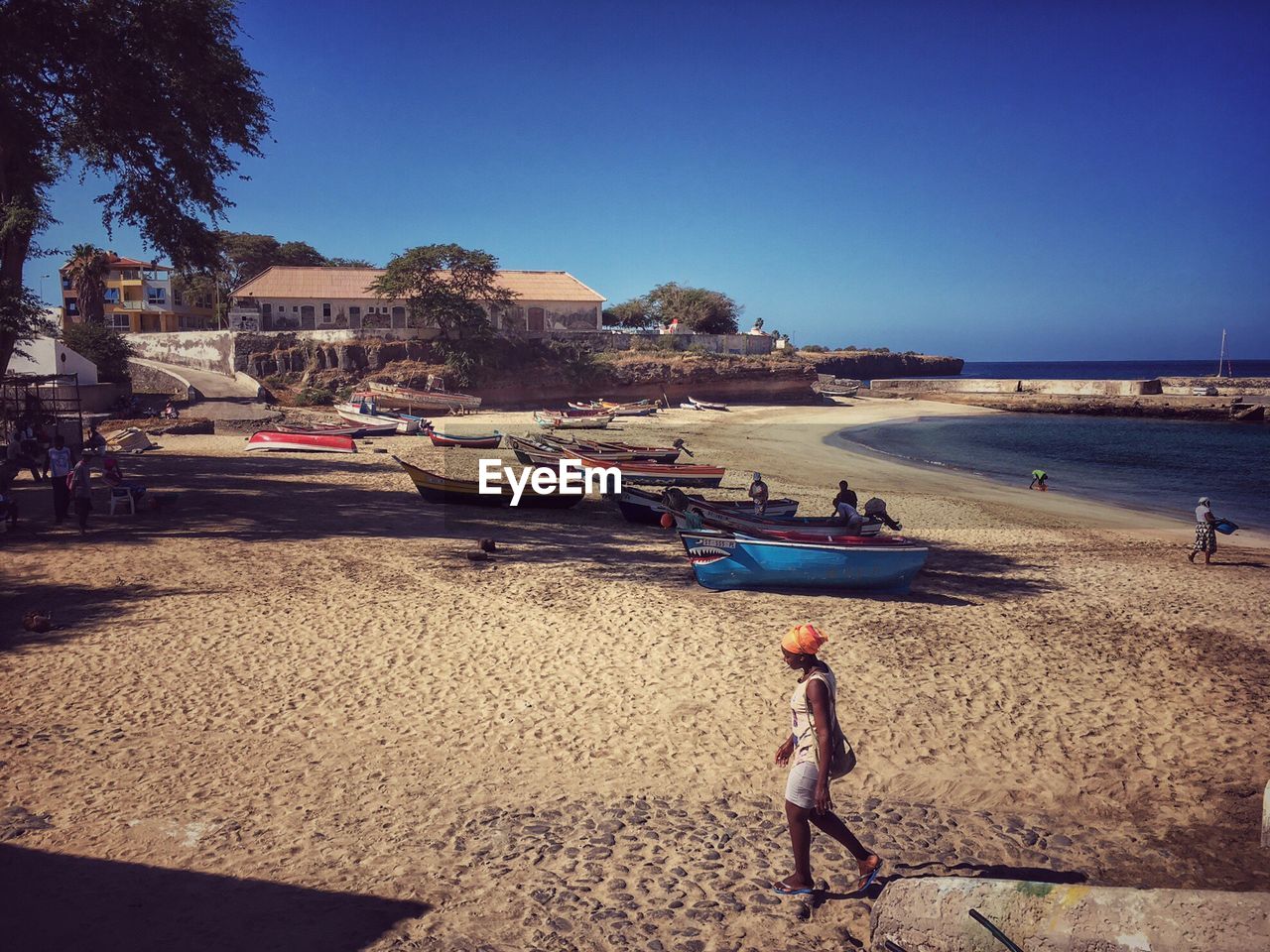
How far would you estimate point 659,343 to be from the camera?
6278 centimetres

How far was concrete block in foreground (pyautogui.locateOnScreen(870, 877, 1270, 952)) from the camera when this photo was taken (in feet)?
12.8

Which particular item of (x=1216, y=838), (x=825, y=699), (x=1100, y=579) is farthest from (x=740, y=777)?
(x=1100, y=579)

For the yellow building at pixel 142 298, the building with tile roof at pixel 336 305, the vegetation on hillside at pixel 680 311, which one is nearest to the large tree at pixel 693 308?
the vegetation on hillside at pixel 680 311

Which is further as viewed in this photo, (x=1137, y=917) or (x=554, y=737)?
(x=554, y=737)

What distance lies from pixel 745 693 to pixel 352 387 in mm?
41151

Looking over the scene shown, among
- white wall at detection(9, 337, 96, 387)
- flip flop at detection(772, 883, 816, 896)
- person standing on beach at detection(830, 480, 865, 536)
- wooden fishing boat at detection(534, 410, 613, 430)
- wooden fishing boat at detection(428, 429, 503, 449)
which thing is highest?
white wall at detection(9, 337, 96, 387)

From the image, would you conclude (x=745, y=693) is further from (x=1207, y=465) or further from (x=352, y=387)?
(x=352, y=387)

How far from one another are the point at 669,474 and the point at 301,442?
13.8 meters

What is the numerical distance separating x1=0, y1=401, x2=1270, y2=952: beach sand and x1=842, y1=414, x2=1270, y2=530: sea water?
50.8 ft

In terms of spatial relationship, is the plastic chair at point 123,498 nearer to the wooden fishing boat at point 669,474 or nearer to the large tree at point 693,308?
the wooden fishing boat at point 669,474

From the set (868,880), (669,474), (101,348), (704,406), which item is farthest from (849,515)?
(704,406)

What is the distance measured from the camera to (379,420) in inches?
1373

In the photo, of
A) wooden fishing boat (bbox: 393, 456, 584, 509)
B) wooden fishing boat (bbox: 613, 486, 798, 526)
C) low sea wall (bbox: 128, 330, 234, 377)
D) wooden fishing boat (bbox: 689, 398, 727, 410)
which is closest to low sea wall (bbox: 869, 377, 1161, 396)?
wooden fishing boat (bbox: 689, 398, 727, 410)

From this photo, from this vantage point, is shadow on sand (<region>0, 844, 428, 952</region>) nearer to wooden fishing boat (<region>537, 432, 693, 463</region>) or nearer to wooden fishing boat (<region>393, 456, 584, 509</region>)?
wooden fishing boat (<region>393, 456, 584, 509</region>)
